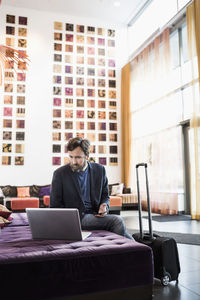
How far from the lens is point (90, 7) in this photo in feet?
30.2

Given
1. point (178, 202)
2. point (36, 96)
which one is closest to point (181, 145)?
point (178, 202)

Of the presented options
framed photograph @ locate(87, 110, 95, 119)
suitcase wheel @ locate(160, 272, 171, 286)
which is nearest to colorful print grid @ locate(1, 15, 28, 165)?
framed photograph @ locate(87, 110, 95, 119)

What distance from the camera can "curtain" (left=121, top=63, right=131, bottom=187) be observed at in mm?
9438

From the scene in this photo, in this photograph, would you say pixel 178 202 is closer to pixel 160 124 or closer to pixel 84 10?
pixel 160 124

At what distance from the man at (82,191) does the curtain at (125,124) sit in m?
6.73

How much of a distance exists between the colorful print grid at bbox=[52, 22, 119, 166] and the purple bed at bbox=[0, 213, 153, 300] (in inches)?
291

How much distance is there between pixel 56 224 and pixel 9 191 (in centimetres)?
666

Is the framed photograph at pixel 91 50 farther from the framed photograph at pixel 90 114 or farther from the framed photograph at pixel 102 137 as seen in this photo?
the framed photograph at pixel 102 137

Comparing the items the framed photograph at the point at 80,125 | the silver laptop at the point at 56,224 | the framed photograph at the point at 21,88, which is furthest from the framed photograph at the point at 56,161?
the silver laptop at the point at 56,224

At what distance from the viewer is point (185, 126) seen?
7.21 metres

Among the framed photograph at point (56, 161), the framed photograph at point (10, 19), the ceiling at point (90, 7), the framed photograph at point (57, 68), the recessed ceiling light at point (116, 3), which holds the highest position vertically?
the ceiling at point (90, 7)

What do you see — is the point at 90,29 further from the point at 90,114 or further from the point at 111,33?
the point at 90,114

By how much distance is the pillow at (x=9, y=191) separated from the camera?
8.17m

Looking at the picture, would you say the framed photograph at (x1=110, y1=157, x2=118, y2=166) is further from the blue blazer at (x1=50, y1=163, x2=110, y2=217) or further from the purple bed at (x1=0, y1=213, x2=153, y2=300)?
the purple bed at (x1=0, y1=213, x2=153, y2=300)
